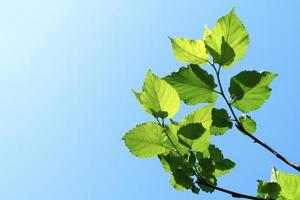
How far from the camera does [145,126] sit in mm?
2215

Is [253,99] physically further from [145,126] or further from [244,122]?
[145,126]

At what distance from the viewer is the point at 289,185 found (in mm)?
2201

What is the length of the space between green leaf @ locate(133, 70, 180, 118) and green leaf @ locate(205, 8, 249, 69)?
295 millimetres

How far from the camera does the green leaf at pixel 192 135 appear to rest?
6.95 feet

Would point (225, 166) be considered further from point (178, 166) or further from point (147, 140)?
point (147, 140)

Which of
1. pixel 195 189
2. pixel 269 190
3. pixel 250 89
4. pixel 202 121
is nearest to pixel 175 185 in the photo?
pixel 195 189

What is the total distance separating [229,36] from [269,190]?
2.70 feet

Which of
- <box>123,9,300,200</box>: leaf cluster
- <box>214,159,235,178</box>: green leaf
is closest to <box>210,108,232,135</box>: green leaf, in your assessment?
<box>123,9,300,200</box>: leaf cluster

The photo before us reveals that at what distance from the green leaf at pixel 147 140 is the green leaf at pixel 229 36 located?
480 millimetres

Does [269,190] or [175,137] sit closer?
[175,137]

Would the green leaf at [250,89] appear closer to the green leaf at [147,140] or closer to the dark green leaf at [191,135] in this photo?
the dark green leaf at [191,135]

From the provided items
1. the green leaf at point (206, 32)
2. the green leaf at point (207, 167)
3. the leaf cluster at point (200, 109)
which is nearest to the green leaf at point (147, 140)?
the leaf cluster at point (200, 109)

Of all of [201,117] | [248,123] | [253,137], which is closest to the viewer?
[253,137]

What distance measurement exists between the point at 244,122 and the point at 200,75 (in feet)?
1.24
